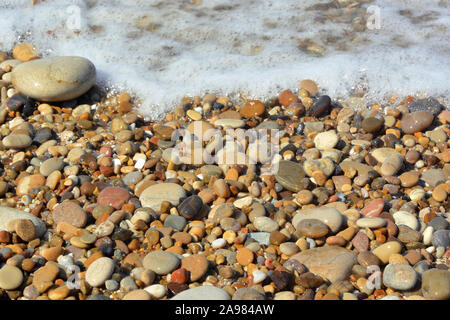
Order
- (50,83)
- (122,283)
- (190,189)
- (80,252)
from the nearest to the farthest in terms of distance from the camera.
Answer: (122,283)
(80,252)
(190,189)
(50,83)

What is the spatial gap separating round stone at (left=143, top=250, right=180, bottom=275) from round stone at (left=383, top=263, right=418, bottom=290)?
1175 millimetres

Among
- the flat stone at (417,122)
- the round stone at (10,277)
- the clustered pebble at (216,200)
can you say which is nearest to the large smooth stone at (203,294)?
the clustered pebble at (216,200)

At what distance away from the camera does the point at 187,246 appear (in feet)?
9.73

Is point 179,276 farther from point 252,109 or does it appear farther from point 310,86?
point 310,86

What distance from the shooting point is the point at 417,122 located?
12.7ft

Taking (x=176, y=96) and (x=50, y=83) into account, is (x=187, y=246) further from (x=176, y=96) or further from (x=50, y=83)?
(x=50, y=83)

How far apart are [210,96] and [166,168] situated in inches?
38.1

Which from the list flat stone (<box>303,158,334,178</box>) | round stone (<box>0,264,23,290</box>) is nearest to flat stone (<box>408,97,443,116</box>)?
flat stone (<box>303,158,334,178</box>)

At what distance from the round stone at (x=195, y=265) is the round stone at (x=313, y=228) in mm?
637

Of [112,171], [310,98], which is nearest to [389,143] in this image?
[310,98]

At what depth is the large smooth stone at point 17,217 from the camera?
303cm

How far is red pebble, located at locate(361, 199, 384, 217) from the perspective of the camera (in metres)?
3.12

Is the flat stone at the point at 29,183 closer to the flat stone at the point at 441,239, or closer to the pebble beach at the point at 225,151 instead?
the pebble beach at the point at 225,151

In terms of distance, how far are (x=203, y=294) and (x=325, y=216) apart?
3.09 ft
